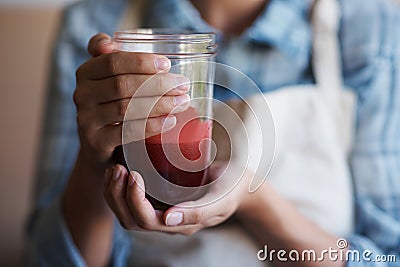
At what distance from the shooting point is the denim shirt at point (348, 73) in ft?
1.52

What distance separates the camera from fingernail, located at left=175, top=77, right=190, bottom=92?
1.05 feet

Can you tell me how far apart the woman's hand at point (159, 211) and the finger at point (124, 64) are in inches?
2.2

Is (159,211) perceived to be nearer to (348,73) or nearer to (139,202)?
(139,202)

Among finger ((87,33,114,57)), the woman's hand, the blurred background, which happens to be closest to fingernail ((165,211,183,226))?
the woman's hand

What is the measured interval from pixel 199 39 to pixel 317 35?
188 millimetres

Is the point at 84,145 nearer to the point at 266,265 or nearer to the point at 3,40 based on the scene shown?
the point at 266,265

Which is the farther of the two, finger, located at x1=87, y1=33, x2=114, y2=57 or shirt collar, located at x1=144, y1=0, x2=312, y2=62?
shirt collar, located at x1=144, y1=0, x2=312, y2=62

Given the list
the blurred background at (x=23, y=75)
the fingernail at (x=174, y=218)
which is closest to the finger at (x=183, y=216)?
the fingernail at (x=174, y=218)

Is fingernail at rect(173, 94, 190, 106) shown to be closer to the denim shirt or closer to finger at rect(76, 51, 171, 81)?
finger at rect(76, 51, 171, 81)

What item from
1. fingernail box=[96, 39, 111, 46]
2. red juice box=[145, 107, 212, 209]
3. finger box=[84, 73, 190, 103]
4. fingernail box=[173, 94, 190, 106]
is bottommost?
red juice box=[145, 107, 212, 209]

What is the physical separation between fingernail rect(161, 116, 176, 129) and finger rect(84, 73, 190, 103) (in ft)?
0.05

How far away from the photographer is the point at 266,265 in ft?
1.39

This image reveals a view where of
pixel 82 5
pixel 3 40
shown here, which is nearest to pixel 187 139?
pixel 82 5

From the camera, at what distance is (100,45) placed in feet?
1.15
